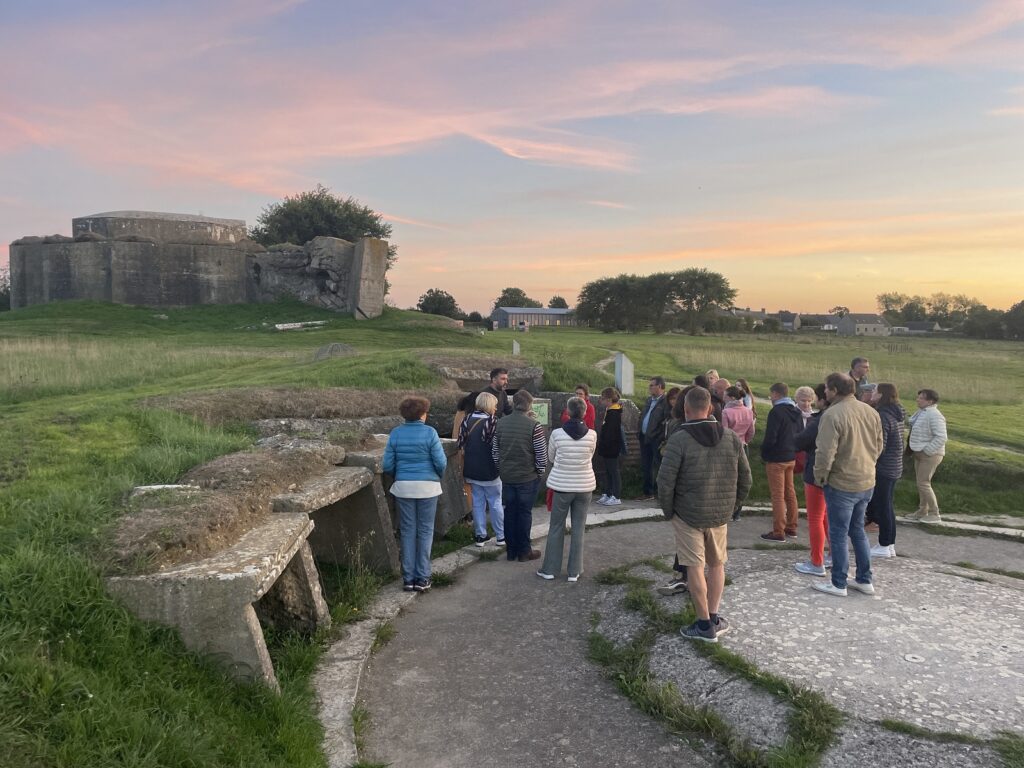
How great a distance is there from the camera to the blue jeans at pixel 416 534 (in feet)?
22.1

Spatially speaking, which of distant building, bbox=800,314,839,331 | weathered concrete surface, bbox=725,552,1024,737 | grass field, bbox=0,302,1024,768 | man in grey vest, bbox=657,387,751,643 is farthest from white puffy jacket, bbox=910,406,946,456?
distant building, bbox=800,314,839,331

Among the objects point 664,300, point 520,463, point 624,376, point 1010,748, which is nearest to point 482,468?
point 520,463

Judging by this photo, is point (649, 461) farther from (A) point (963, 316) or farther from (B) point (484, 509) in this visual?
(A) point (963, 316)

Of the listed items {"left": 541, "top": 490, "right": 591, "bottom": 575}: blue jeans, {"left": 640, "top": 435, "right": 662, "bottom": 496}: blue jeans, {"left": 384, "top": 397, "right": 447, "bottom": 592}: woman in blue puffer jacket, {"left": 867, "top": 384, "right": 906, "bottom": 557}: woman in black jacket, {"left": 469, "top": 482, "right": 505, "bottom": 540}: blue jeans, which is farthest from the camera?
{"left": 640, "top": 435, "right": 662, "bottom": 496}: blue jeans

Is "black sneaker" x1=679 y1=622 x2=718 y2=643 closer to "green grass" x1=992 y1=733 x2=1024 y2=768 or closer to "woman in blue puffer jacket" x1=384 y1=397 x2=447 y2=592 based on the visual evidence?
"green grass" x1=992 y1=733 x2=1024 y2=768

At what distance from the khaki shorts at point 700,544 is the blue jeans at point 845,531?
1.34 metres

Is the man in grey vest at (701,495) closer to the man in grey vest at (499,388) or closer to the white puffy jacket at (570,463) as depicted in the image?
the white puffy jacket at (570,463)

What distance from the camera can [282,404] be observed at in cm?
1028

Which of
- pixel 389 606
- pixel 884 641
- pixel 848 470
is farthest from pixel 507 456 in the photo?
pixel 884 641

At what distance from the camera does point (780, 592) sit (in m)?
6.35

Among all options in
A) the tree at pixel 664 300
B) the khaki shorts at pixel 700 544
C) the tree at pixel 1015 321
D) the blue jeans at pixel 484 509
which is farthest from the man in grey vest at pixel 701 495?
the tree at pixel 1015 321

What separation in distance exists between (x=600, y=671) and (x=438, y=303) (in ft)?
180

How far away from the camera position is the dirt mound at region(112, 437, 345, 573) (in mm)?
4668

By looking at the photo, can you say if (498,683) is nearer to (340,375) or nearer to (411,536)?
(411,536)
